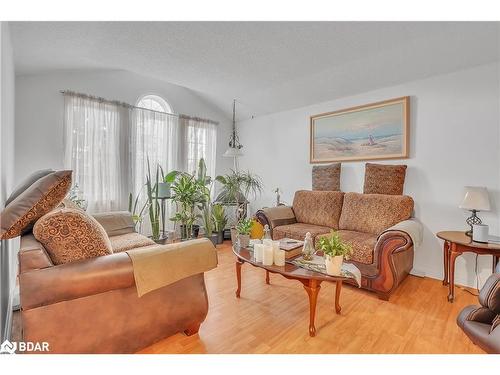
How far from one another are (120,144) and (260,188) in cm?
255

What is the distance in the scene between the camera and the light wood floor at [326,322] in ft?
5.49

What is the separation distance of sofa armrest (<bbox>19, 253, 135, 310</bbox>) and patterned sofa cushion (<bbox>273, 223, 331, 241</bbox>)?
7.06 feet

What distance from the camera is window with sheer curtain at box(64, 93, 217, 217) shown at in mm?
3459

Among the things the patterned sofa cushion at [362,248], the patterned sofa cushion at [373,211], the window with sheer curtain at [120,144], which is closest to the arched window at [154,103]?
the window with sheer curtain at [120,144]

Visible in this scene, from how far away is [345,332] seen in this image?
184 cm

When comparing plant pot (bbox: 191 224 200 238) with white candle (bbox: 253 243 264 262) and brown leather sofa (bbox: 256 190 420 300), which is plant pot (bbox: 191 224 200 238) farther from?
white candle (bbox: 253 243 264 262)

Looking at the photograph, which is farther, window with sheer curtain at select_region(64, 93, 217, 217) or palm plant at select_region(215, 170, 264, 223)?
palm plant at select_region(215, 170, 264, 223)

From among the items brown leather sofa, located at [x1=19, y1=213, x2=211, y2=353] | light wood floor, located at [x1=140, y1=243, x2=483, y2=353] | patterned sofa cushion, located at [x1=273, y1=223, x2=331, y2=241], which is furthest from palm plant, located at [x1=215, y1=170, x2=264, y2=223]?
brown leather sofa, located at [x1=19, y1=213, x2=211, y2=353]

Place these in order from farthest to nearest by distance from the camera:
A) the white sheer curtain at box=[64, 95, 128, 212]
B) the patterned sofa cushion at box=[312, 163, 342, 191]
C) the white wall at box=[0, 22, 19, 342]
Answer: the patterned sofa cushion at box=[312, 163, 342, 191] → the white sheer curtain at box=[64, 95, 128, 212] → the white wall at box=[0, 22, 19, 342]

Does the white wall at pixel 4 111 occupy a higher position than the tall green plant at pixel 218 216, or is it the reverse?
the white wall at pixel 4 111

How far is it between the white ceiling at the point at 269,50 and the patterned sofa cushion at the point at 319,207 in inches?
59.5

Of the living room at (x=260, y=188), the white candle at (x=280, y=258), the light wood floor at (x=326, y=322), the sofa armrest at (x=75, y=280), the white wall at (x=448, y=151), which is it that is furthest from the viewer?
the white wall at (x=448, y=151)

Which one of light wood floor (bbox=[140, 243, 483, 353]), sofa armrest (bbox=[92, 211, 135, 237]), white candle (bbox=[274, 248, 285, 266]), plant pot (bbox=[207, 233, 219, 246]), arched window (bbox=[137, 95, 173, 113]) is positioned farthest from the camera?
plant pot (bbox=[207, 233, 219, 246])

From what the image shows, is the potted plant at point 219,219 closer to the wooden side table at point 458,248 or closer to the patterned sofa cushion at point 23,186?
the patterned sofa cushion at point 23,186
